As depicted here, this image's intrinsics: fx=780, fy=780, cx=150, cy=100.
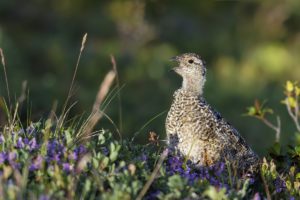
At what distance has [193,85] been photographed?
669 centimetres

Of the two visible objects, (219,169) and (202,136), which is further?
(202,136)

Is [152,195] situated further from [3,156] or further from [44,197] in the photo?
[3,156]

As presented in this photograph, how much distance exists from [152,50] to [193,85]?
9075 mm

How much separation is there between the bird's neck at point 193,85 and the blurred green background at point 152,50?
4620mm

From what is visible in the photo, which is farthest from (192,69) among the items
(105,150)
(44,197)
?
(44,197)

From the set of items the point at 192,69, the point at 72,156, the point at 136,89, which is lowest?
the point at 136,89

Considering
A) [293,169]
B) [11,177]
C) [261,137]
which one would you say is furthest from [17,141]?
[261,137]

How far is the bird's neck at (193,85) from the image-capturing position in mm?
6617

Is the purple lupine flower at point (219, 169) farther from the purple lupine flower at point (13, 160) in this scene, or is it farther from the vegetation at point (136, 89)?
the purple lupine flower at point (13, 160)

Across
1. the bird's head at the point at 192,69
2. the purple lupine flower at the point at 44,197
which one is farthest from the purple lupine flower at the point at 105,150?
the bird's head at the point at 192,69

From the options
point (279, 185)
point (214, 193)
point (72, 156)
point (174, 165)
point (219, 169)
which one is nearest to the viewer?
point (214, 193)

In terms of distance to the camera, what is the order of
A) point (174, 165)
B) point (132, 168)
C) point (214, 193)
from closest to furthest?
1. point (214, 193)
2. point (132, 168)
3. point (174, 165)

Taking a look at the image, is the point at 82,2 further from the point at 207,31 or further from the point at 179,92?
the point at 179,92

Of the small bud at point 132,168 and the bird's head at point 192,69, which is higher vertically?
the bird's head at point 192,69
